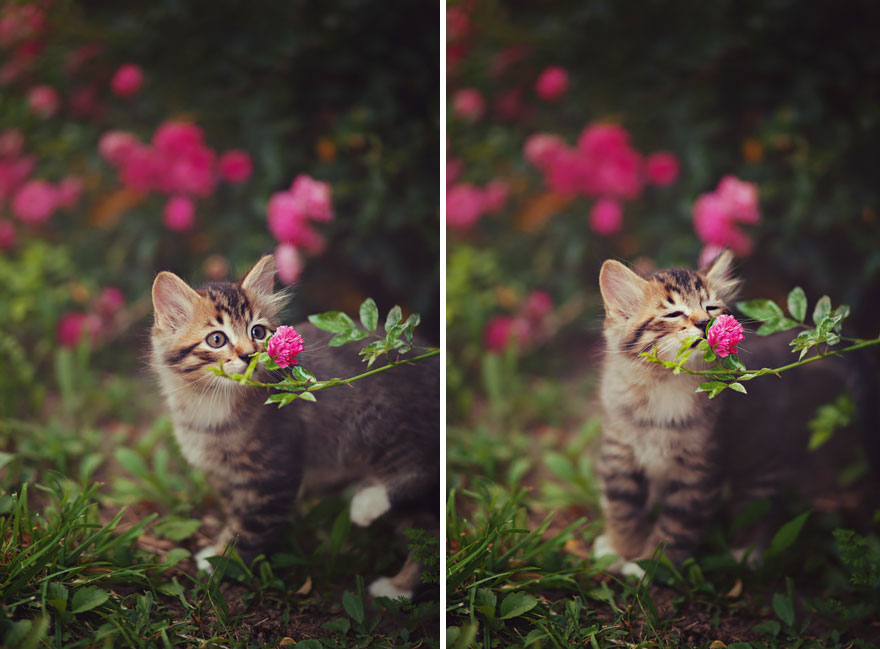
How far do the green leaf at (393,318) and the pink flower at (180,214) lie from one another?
973 mm

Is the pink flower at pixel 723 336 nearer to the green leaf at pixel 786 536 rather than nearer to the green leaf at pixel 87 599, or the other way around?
the green leaf at pixel 786 536

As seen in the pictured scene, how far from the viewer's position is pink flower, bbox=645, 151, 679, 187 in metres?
1.98

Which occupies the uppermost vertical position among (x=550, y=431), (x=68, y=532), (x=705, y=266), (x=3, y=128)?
(x=3, y=128)

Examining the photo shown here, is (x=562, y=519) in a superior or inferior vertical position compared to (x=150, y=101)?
inferior

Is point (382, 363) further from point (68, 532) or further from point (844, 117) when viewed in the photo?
point (844, 117)

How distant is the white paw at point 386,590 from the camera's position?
124cm

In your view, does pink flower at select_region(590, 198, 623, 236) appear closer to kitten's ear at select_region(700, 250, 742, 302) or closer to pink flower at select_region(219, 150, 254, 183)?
kitten's ear at select_region(700, 250, 742, 302)

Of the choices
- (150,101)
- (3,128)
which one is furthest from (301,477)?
(3,128)

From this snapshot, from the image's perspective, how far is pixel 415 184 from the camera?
178cm

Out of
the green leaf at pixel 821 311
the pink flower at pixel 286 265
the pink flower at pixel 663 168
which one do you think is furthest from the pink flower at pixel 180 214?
the green leaf at pixel 821 311

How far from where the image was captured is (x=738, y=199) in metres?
1.68

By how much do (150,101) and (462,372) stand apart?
3.77ft

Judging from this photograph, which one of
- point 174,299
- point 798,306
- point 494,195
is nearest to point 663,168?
point 494,195

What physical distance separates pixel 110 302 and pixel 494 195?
1164 mm
